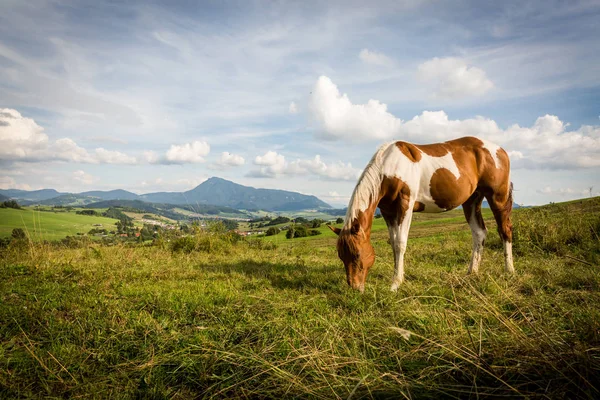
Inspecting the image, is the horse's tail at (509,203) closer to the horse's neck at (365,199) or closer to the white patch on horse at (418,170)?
the white patch on horse at (418,170)

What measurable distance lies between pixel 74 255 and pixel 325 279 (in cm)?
707

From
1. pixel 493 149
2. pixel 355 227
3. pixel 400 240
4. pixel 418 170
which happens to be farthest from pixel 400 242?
pixel 493 149

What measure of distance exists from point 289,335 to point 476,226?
560cm

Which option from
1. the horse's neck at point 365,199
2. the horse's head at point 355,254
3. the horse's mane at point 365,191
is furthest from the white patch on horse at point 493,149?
the horse's head at point 355,254

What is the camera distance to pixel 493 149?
6.59 m

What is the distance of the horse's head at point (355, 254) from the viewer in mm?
4844

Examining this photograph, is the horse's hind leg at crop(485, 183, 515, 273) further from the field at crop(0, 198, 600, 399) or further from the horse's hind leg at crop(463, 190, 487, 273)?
the field at crop(0, 198, 600, 399)

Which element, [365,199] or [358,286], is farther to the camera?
[365,199]

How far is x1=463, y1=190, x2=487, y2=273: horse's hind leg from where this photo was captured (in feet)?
20.7

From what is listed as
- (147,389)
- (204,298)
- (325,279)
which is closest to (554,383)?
(147,389)

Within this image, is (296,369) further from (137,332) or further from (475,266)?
(475,266)

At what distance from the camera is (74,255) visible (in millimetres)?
8031

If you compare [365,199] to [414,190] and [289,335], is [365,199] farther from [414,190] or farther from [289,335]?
[289,335]

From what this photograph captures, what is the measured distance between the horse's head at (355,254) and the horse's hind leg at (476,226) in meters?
2.77
